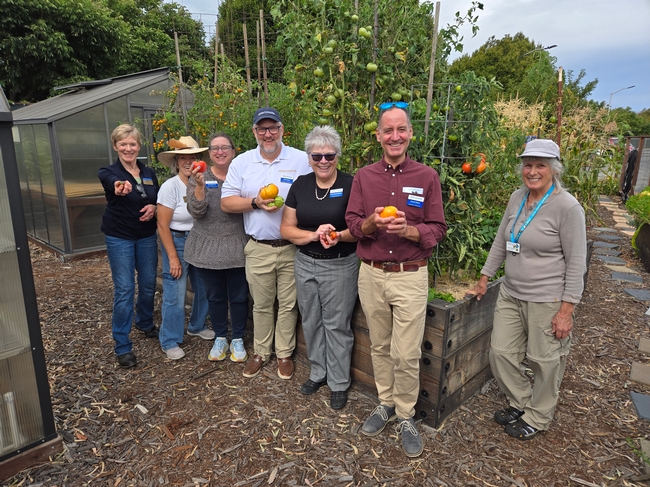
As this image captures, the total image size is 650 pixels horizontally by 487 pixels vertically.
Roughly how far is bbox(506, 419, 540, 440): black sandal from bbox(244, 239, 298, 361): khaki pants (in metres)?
1.71

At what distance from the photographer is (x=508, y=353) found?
2.86m

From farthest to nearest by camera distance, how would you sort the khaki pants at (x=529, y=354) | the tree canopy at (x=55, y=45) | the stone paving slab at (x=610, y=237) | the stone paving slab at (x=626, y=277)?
the tree canopy at (x=55, y=45)
the stone paving slab at (x=610, y=237)
the stone paving slab at (x=626, y=277)
the khaki pants at (x=529, y=354)

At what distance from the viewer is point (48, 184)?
7.57 metres

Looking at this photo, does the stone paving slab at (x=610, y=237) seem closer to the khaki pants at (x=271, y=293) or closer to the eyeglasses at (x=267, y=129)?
the khaki pants at (x=271, y=293)

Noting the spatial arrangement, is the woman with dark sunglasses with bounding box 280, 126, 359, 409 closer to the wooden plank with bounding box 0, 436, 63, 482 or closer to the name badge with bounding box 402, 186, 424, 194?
the name badge with bounding box 402, 186, 424, 194

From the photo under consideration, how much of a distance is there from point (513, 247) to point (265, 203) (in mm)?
1663

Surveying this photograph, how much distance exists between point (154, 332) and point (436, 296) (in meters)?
2.84

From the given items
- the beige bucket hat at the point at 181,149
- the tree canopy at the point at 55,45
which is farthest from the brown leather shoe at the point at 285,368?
the tree canopy at the point at 55,45

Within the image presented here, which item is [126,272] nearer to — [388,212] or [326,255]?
[326,255]

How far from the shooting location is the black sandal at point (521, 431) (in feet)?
9.31

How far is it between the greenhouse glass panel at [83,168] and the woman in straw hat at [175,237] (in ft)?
14.3

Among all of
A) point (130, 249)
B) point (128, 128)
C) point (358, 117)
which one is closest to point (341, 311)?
point (358, 117)

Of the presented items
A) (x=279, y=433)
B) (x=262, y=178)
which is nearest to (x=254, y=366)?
(x=279, y=433)

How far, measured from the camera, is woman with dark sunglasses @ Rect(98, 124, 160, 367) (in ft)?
11.3
